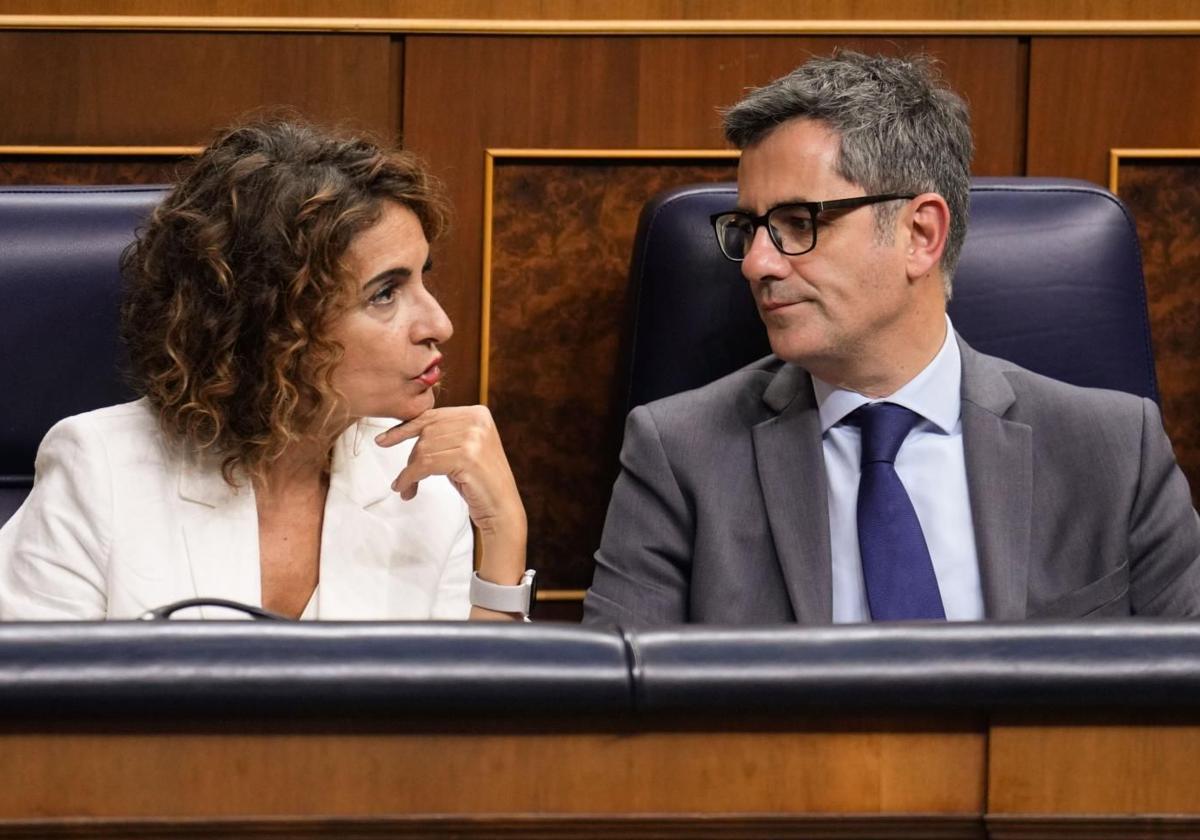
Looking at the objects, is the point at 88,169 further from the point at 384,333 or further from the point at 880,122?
the point at 880,122

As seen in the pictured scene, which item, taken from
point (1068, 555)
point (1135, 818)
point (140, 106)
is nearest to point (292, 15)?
point (140, 106)

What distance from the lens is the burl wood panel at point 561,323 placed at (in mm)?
1838

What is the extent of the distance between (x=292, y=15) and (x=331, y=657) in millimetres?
1369

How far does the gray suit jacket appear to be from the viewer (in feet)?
4.40

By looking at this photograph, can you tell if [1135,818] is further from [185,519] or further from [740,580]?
[185,519]

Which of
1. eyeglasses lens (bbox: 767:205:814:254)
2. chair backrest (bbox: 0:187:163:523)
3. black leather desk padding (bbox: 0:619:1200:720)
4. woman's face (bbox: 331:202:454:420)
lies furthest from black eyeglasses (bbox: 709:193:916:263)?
black leather desk padding (bbox: 0:619:1200:720)

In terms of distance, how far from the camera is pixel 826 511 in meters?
1.36

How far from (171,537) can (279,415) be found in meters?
0.15

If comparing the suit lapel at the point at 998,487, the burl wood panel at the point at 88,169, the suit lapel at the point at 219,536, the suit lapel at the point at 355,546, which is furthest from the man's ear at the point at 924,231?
the burl wood panel at the point at 88,169

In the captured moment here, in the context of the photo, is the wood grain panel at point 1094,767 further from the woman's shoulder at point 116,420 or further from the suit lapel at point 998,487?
the woman's shoulder at point 116,420

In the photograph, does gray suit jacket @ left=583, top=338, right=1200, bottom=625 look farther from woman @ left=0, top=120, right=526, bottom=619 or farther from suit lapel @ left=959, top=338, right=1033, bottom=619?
woman @ left=0, top=120, right=526, bottom=619

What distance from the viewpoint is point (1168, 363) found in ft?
6.06

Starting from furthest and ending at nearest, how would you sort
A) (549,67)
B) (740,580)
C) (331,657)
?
(549,67) → (740,580) → (331,657)

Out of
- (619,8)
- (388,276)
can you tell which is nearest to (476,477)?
(388,276)
